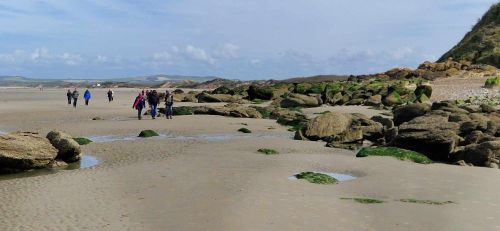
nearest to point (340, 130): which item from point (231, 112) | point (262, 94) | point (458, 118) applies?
point (458, 118)

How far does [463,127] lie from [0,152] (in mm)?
18840

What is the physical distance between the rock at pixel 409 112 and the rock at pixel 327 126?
519 centimetres

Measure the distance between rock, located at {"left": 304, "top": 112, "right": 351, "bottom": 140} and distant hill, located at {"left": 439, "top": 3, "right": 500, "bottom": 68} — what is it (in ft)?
185

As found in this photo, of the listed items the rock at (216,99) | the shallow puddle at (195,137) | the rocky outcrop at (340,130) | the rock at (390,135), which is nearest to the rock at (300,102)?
the rock at (216,99)

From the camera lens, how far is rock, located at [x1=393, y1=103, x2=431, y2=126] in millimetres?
30953

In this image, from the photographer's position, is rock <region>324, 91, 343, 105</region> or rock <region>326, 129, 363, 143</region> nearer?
rock <region>326, 129, 363, 143</region>

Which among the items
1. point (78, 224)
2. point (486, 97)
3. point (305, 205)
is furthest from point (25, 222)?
point (486, 97)

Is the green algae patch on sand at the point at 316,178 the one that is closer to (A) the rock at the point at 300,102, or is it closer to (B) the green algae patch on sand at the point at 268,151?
(B) the green algae patch on sand at the point at 268,151

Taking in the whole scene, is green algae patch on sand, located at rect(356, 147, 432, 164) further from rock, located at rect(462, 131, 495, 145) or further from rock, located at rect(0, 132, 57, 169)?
rock, located at rect(0, 132, 57, 169)

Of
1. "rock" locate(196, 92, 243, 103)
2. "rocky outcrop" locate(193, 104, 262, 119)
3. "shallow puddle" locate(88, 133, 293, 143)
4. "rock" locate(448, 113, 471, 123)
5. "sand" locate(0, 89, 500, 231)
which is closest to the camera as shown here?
"sand" locate(0, 89, 500, 231)

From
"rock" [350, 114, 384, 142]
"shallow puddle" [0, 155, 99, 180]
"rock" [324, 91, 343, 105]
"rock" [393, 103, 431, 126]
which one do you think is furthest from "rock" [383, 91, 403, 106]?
"shallow puddle" [0, 155, 99, 180]

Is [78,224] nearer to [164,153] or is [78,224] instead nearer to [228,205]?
[228,205]

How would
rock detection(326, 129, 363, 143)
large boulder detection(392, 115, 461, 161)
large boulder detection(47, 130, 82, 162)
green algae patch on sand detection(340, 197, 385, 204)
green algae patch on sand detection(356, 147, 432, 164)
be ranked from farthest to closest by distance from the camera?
rock detection(326, 129, 363, 143), large boulder detection(392, 115, 461, 161), green algae patch on sand detection(356, 147, 432, 164), large boulder detection(47, 130, 82, 162), green algae patch on sand detection(340, 197, 385, 204)

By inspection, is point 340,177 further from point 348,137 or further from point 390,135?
point 390,135
